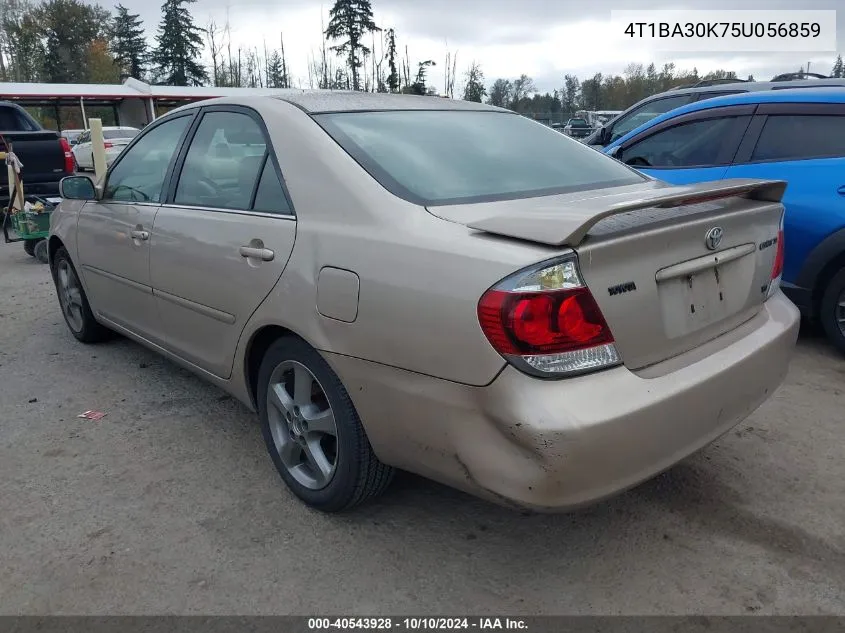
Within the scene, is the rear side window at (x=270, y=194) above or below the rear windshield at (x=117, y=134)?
above

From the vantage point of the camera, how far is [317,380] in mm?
2557

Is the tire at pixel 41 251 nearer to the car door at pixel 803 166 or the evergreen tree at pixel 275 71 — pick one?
the car door at pixel 803 166

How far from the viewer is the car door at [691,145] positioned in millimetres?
4895

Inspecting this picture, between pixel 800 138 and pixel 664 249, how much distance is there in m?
3.08

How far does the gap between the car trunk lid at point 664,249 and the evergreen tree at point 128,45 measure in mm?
65334

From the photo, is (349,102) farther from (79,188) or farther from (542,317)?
(79,188)

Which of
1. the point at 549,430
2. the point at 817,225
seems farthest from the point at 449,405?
the point at 817,225

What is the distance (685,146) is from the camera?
5.21 meters

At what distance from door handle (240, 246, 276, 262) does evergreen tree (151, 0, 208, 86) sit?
60.9 metres

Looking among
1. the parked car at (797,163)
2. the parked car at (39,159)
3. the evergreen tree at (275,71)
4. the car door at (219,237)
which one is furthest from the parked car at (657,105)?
the evergreen tree at (275,71)

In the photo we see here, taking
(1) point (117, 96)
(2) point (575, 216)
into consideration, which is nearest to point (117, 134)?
(1) point (117, 96)

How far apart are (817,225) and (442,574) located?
3351 mm

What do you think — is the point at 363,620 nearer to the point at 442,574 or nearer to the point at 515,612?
the point at 442,574

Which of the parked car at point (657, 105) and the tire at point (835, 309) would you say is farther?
the parked car at point (657, 105)
